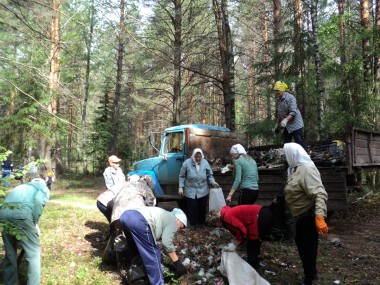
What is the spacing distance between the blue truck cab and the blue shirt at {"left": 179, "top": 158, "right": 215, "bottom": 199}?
1.22 m

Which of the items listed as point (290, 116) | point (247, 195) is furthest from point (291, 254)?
point (290, 116)

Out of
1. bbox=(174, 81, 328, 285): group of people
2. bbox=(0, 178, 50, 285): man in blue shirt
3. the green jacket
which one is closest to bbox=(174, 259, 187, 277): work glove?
bbox=(174, 81, 328, 285): group of people

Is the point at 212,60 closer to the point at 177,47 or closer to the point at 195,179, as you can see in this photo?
the point at 177,47

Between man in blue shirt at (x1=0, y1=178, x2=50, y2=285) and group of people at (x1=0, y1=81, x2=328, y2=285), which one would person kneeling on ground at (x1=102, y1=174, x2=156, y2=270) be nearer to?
group of people at (x1=0, y1=81, x2=328, y2=285)

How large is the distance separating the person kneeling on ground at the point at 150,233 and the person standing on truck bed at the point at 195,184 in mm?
2055

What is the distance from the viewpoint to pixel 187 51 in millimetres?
14750

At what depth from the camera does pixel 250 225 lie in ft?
13.7

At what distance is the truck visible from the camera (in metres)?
5.80

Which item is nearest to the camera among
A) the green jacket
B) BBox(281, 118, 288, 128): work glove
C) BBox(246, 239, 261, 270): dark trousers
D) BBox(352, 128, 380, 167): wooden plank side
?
the green jacket

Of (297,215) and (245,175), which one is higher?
(245,175)

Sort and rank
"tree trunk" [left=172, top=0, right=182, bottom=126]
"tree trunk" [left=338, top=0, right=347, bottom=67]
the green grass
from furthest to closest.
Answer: "tree trunk" [left=172, top=0, right=182, bottom=126]
"tree trunk" [left=338, top=0, right=347, bottom=67]
the green grass

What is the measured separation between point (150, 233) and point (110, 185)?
2524 millimetres

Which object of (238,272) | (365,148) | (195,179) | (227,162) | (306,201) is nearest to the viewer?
(306,201)

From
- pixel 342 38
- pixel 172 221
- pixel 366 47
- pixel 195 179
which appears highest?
pixel 342 38
